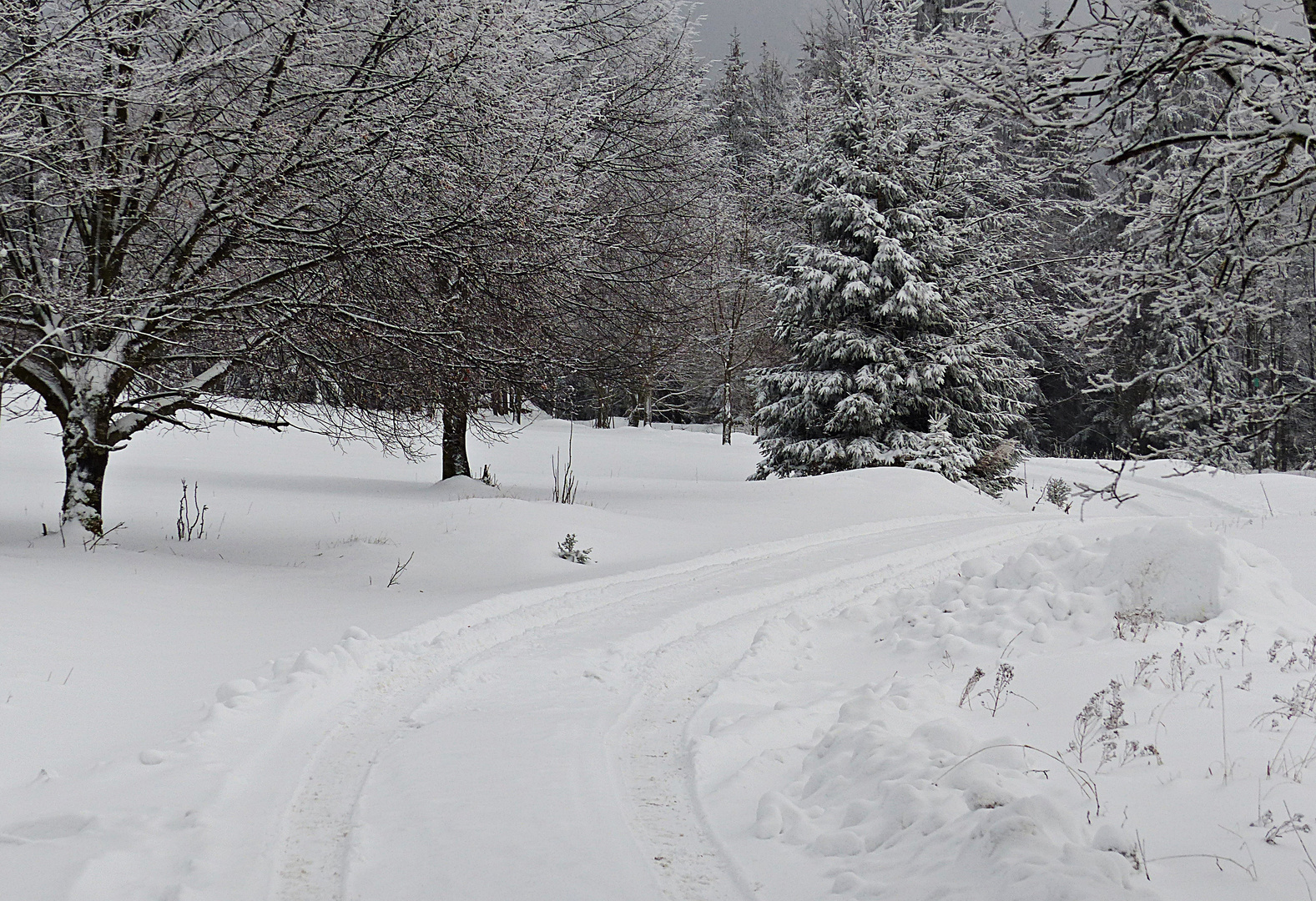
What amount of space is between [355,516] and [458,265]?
5.96m

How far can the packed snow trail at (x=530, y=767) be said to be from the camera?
11.3ft

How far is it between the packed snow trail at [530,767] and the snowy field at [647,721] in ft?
0.07

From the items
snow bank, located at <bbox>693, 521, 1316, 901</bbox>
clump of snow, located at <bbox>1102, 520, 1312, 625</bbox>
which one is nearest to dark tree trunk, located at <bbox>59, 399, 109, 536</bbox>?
snow bank, located at <bbox>693, 521, 1316, 901</bbox>

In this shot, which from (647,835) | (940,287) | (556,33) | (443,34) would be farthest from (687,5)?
(647,835)

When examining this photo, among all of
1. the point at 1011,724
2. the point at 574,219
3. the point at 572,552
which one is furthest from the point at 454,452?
the point at 1011,724

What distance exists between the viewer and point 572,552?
430 inches

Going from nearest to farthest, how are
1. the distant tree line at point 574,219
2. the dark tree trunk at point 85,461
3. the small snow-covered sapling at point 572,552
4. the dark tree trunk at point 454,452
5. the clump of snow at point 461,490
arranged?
the distant tree line at point 574,219
the dark tree trunk at point 85,461
the small snow-covered sapling at point 572,552
the clump of snow at point 461,490
the dark tree trunk at point 454,452

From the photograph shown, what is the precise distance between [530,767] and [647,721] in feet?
3.46

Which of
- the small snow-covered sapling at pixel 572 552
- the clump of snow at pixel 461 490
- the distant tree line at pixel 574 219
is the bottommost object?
the small snow-covered sapling at pixel 572 552

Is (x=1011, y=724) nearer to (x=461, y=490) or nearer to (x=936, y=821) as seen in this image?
(x=936, y=821)

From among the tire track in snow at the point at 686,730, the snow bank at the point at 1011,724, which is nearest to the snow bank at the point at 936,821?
the snow bank at the point at 1011,724

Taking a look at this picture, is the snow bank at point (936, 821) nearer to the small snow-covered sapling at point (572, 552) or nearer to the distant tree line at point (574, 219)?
the distant tree line at point (574, 219)

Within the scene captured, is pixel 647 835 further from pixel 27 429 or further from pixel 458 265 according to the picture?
pixel 27 429

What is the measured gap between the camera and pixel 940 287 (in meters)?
19.8
